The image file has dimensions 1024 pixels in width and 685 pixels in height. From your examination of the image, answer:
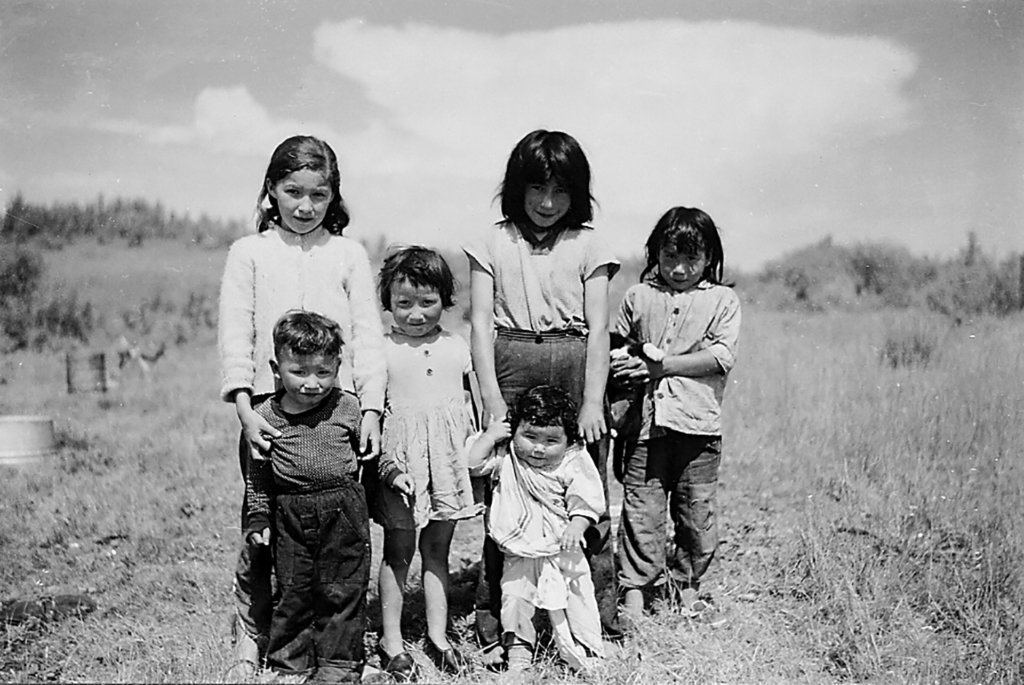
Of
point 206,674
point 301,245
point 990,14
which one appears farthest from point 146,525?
point 990,14

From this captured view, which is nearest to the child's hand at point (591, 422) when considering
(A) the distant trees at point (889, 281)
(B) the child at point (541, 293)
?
(B) the child at point (541, 293)

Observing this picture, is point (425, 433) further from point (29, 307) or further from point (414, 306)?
point (29, 307)

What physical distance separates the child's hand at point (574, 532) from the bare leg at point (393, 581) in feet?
1.91

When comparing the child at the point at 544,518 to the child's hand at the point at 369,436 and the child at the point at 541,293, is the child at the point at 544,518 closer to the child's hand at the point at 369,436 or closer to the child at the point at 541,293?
the child at the point at 541,293

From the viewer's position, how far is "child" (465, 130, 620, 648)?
11.3 ft

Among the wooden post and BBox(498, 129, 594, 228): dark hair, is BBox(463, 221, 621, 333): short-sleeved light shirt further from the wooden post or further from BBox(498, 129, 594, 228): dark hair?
the wooden post

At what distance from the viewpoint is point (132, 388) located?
7.48 m

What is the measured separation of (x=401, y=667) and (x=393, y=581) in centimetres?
32

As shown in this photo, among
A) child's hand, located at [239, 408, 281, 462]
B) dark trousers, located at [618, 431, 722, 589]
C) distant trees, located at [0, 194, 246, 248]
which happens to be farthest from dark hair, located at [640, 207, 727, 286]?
distant trees, located at [0, 194, 246, 248]

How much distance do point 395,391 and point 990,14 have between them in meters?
3.55

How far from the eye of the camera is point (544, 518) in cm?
339

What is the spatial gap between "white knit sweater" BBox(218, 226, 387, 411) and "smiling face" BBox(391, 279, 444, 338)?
0.29 ft

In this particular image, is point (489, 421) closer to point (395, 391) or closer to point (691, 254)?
point (395, 391)

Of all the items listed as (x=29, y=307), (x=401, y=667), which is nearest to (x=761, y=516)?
(x=401, y=667)
